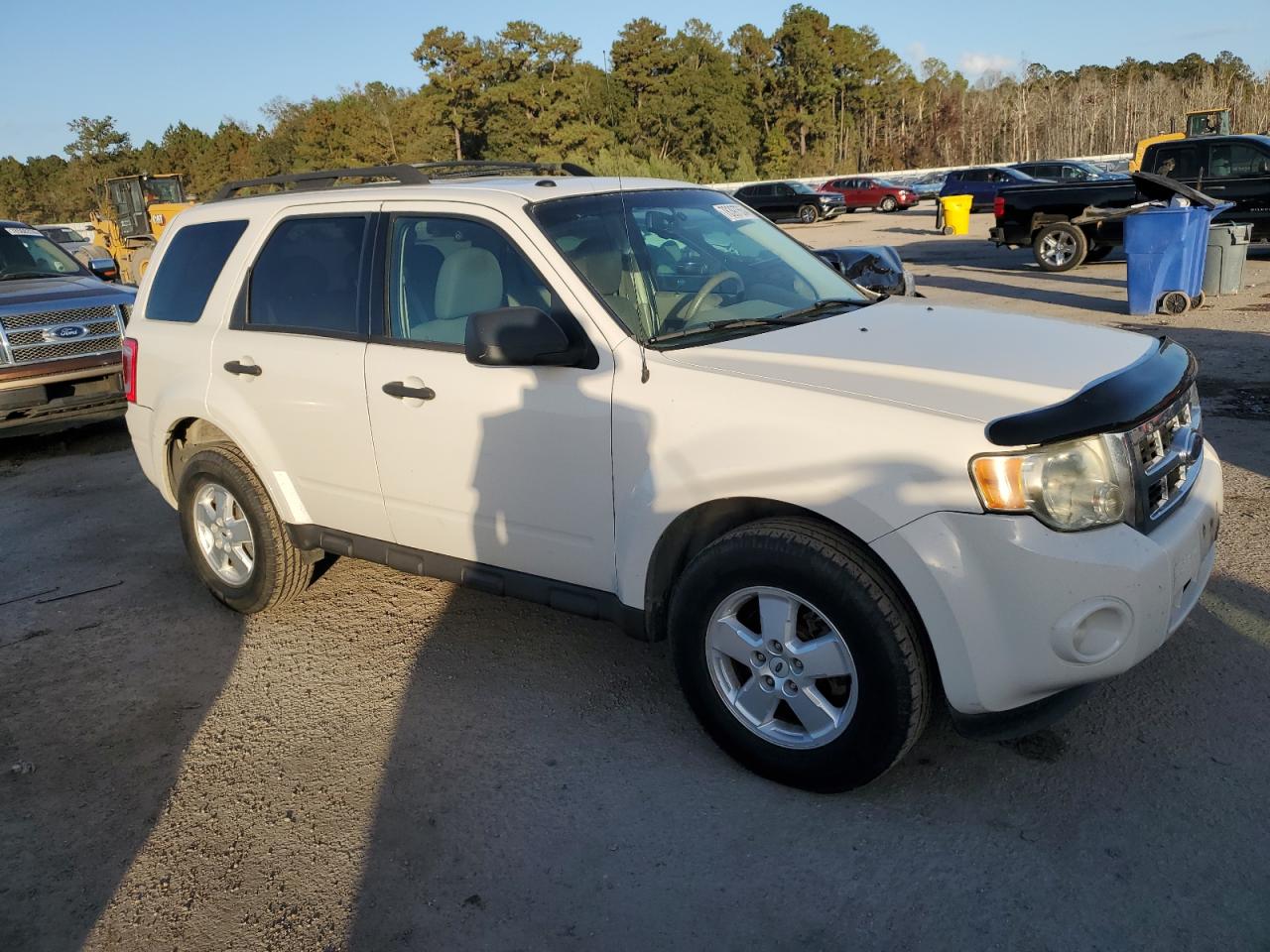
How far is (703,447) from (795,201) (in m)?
35.3

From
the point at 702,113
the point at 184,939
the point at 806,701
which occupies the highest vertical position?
the point at 702,113

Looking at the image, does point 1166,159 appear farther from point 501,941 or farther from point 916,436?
point 501,941

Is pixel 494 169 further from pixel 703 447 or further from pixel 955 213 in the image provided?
pixel 955 213

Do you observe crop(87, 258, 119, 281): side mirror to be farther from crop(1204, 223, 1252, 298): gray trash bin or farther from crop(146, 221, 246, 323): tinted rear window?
crop(1204, 223, 1252, 298): gray trash bin

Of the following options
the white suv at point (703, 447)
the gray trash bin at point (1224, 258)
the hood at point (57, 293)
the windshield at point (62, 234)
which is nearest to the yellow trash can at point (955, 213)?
the gray trash bin at point (1224, 258)

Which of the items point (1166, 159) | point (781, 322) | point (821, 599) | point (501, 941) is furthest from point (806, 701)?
point (1166, 159)

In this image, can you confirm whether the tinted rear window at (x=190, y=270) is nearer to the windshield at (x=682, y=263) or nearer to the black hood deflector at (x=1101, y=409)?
the windshield at (x=682, y=263)

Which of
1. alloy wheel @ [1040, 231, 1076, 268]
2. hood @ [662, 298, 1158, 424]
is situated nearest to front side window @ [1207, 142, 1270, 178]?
alloy wheel @ [1040, 231, 1076, 268]

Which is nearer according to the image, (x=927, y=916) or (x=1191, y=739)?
(x=927, y=916)

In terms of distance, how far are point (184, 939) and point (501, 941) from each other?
900mm

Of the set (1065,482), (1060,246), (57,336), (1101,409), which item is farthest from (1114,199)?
(1065,482)

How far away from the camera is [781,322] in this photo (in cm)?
381

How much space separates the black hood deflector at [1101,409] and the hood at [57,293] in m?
8.21

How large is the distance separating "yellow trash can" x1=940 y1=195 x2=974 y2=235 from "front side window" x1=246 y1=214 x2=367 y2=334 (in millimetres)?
25506
